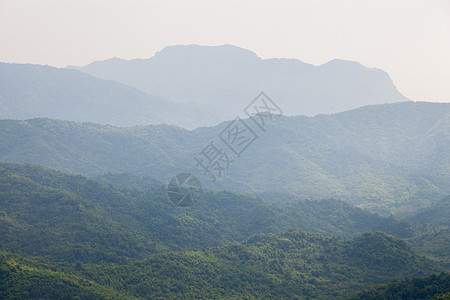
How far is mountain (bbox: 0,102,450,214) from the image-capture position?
4377 inches

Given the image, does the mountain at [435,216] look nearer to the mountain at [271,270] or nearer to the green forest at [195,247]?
the green forest at [195,247]

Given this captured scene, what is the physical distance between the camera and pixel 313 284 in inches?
1938

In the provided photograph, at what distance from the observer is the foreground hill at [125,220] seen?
5709 cm

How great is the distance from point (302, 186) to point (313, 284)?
68044 mm

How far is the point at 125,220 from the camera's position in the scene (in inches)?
2734

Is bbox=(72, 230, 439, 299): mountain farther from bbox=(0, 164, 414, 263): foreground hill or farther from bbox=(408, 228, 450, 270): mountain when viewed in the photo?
bbox=(0, 164, 414, 263): foreground hill

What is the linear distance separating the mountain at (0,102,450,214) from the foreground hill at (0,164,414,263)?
2455cm

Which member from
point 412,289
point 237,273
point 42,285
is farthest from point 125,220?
point 412,289

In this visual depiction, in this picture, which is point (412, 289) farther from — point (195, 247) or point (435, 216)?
point (435, 216)

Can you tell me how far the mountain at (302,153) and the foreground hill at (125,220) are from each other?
80.5 ft

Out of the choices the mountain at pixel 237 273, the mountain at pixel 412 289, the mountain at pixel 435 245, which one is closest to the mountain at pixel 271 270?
the mountain at pixel 237 273

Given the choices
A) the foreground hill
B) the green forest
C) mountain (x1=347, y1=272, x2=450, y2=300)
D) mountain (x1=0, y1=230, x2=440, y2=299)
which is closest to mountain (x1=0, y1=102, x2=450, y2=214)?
the foreground hill

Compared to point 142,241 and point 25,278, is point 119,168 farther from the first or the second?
point 25,278

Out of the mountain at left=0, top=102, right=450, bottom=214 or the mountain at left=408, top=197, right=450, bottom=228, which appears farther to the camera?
the mountain at left=0, top=102, right=450, bottom=214
